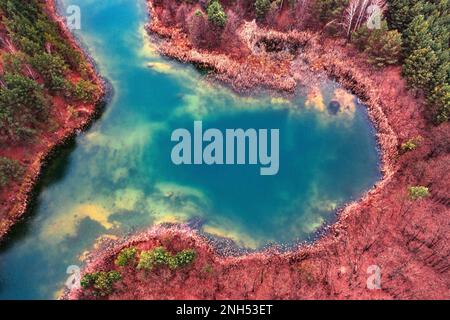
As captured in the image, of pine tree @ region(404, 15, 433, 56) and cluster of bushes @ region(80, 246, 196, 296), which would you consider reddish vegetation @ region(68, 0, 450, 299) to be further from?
pine tree @ region(404, 15, 433, 56)

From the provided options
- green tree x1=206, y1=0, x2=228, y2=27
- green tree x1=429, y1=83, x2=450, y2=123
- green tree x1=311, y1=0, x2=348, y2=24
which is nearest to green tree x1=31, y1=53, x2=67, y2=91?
green tree x1=206, y1=0, x2=228, y2=27

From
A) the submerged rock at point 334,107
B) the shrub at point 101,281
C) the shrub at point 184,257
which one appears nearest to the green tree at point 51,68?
the shrub at point 101,281

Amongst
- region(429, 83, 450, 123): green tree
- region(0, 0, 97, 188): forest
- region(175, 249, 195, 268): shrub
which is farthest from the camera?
region(429, 83, 450, 123): green tree

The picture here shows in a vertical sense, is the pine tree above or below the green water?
above

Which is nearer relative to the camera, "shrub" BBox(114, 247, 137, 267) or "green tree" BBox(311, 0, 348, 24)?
"shrub" BBox(114, 247, 137, 267)

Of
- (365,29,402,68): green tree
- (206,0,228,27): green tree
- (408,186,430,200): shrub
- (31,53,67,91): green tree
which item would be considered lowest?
(408,186,430,200): shrub

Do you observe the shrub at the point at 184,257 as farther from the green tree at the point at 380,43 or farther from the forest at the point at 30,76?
the green tree at the point at 380,43

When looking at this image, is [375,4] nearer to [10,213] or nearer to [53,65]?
[53,65]

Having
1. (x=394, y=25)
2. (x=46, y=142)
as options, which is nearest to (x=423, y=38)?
(x=394, y=25)
